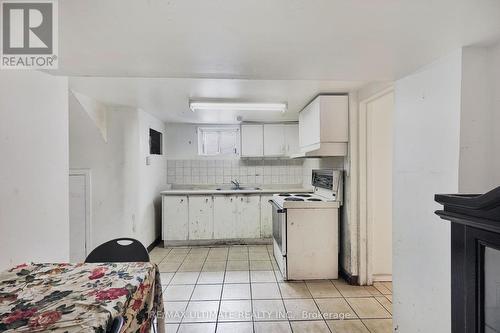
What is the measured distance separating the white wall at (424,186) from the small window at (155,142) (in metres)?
3.49

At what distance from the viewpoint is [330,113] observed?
9.32 ft

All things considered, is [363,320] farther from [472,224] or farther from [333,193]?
[472,224]

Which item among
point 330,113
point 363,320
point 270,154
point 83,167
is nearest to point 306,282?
point 363,320

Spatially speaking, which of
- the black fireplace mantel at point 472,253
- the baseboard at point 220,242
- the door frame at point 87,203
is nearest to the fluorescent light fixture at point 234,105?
the door frame at point 87,203

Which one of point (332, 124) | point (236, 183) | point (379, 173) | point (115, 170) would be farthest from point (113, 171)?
point (379, 173)

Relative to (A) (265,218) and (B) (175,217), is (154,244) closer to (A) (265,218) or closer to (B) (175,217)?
(B) (175,217)

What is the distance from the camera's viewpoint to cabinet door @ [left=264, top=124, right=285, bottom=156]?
455 centimetres

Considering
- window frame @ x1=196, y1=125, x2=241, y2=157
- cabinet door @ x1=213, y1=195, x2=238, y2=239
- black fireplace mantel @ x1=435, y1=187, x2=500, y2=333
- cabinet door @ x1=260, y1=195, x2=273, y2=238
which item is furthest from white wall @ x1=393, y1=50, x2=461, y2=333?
window frame @ x1=196, y1=125, x2=241, y2=157

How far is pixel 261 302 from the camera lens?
245cm

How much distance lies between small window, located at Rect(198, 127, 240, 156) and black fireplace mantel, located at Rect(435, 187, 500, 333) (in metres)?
4.11

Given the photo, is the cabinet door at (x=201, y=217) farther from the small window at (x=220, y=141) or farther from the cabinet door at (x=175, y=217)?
the small window at (x=220, y=141)

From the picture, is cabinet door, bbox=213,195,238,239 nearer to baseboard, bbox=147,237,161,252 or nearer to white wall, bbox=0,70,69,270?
baseboard, bbox=147,237,161,252

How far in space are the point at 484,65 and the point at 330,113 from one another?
1578 millimetres

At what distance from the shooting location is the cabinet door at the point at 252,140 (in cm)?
451
